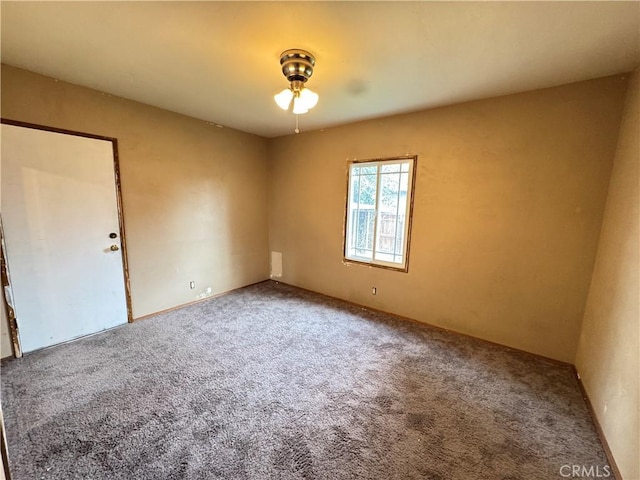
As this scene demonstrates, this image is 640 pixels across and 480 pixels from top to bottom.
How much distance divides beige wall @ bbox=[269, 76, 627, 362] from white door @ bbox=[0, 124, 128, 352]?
2721mm

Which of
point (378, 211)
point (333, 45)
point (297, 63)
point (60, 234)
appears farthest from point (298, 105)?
point (60, 234)

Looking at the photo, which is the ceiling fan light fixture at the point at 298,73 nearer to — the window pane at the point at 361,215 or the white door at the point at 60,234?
the window pane at the point at 361,215

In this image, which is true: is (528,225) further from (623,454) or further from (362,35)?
(362,35)

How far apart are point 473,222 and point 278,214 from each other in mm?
2875

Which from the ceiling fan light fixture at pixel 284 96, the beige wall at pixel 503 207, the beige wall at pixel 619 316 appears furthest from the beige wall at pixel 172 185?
the beige wall at pixel 619 316

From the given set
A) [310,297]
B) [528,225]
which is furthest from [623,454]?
[310,297]

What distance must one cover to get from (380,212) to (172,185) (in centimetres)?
265

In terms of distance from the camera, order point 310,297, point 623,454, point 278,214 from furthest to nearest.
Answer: point 278,214, point 310,297, point 623,454

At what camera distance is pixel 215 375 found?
218 centimetres

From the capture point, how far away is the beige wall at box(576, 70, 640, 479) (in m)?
1.44

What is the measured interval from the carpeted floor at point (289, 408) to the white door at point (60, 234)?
0.93 feet

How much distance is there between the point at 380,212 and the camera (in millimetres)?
3434

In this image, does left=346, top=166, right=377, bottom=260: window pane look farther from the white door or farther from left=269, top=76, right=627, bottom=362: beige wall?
the white door

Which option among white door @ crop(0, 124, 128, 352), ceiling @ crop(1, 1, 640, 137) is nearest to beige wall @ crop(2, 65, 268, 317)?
white door @ crop(0, 124, 128, 352)
